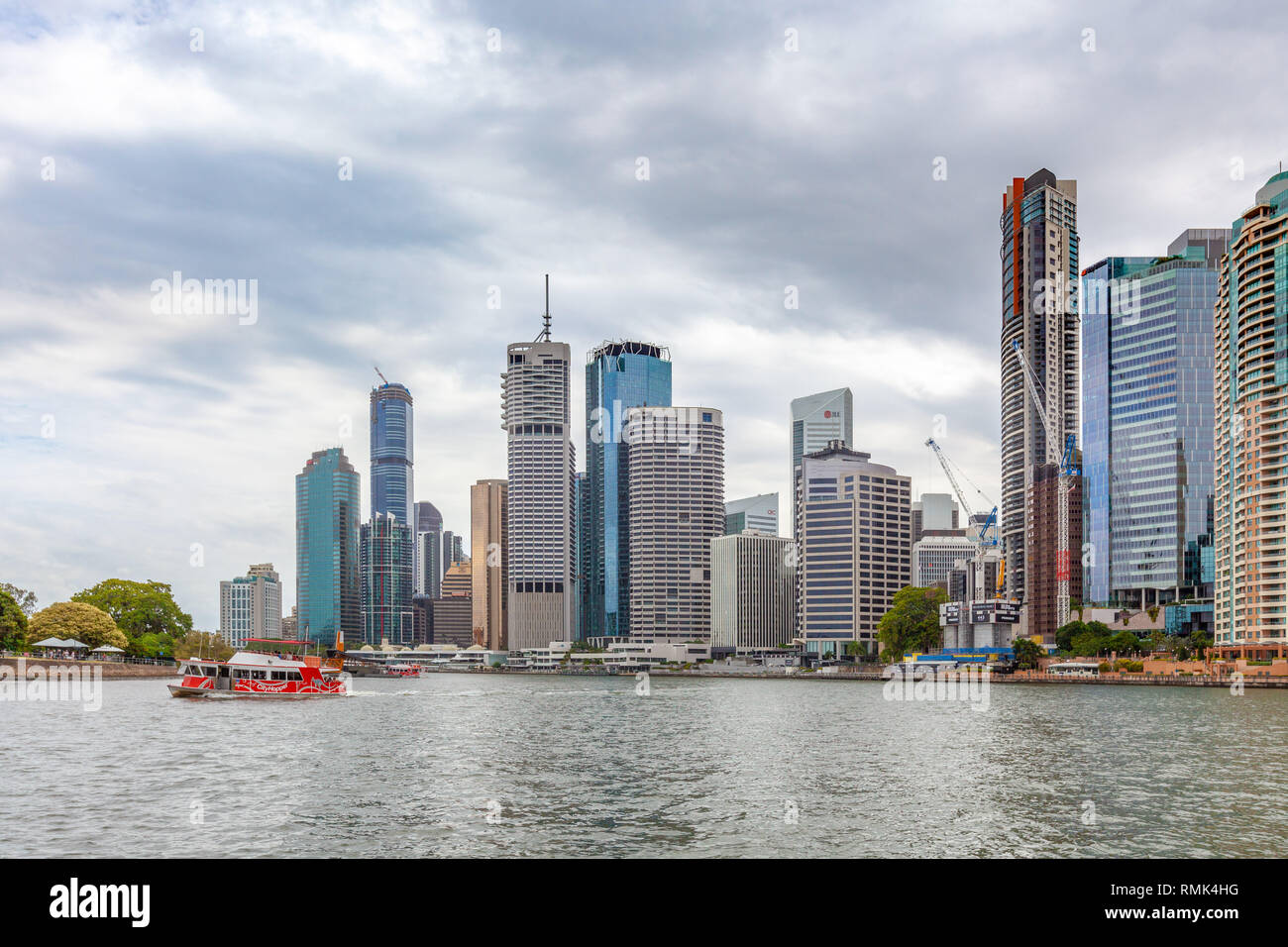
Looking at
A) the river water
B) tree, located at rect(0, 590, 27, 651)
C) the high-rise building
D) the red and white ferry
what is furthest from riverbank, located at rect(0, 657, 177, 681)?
the high-rise building

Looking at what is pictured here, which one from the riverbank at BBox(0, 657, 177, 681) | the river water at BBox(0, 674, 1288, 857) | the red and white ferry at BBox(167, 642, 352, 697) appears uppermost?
the river water at BBox(0, 674, 1288, 857)

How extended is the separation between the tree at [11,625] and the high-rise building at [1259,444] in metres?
193

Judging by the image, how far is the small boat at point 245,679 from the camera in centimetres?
11319

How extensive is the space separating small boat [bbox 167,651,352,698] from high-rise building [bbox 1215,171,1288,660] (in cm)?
14675

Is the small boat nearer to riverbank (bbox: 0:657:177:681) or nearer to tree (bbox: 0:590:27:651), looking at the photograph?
riverbank (bbox: 0:657:177:681)

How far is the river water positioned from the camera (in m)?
33.7

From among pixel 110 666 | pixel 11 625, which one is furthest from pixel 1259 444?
pixel 11 625

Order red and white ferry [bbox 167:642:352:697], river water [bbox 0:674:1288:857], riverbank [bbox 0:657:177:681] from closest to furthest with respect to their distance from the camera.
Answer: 1. river water [bbox 0:674:1288:857]
2. red and white ferry [bbox 167:642:352:697]
3. riverbank [bbox 0:657:177:681]

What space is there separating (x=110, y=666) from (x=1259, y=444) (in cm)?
19538
